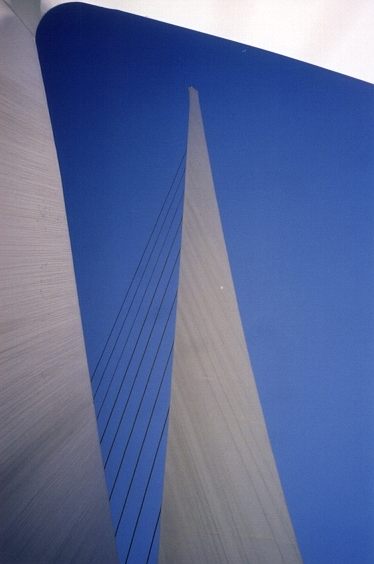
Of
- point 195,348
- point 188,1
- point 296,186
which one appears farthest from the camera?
point 296,186

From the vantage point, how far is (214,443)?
1.57 meters

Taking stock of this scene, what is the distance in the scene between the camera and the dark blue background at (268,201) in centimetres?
178

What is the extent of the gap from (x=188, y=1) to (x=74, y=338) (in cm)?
129

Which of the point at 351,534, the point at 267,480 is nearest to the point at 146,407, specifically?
the point at 267,480

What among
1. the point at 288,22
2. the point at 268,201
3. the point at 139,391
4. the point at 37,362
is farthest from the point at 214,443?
the point at 288,22

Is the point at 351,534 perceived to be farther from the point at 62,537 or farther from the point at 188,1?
the point at 188,1

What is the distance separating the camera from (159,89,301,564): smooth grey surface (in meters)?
1.45

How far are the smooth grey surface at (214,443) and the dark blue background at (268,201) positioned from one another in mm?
188

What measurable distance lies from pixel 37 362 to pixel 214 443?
856 mm

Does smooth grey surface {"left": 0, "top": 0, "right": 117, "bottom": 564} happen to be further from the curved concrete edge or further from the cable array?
the curved concrete edge

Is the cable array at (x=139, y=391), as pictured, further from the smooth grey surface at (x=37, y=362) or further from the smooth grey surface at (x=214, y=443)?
the smooth grey surface at (x=37, y=362)

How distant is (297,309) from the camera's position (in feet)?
6.20

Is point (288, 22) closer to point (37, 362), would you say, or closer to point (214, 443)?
point (37, 362)

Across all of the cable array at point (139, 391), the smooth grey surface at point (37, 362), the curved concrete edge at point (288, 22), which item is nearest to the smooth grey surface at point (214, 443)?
the cable array at point (139, 391)
